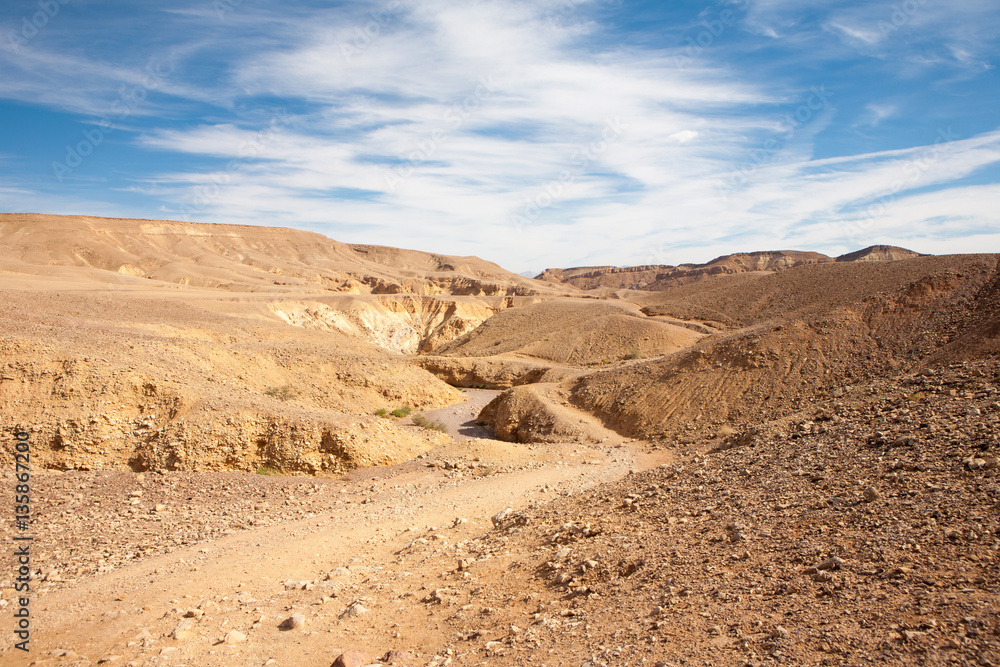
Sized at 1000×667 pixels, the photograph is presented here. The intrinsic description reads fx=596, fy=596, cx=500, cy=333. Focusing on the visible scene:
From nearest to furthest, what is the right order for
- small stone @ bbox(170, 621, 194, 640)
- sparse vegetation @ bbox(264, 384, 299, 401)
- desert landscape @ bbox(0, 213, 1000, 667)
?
desert landscape @ bbox(0, 213, 1000, 667) → small stone @ bbox(170, 621, 194, 640) → sparse vegetation @ bbox(264, 384, 299, 401)

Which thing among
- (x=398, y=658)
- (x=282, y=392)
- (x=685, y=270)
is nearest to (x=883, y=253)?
(x=685, y=270)

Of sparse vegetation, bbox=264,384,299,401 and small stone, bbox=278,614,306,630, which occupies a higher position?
sparse vegetation, bbox=264,384,299,401

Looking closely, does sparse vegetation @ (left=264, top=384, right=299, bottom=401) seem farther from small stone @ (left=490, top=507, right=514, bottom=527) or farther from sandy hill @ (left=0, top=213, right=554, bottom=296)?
sandy hill @ (left=0, top=213, right=554, bottom=296)

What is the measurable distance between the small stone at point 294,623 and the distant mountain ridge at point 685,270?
3782 inches

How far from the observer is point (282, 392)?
1975cm

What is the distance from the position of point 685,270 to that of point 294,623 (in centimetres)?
12634

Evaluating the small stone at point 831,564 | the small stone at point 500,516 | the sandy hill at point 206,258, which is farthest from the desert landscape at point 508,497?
the sandy hill at point 206,258

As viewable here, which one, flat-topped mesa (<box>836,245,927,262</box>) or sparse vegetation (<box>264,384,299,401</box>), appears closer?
sparse vegetation (<box>264,384,299,401</box>)

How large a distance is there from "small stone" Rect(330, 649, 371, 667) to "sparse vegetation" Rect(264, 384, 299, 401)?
1440 cm

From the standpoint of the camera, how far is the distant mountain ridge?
334ft

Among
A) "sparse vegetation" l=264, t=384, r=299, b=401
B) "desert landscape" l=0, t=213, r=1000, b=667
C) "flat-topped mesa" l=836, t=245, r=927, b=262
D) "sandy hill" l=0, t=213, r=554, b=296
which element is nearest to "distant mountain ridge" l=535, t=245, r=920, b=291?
"flat-topped mesa" l=836, t=245, r=927, b=262

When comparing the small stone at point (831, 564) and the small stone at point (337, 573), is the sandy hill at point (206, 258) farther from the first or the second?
the small stone at point (831, 564)

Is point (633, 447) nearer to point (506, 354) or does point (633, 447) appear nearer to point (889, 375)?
point (889, 375)

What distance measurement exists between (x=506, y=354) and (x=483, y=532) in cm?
2814
